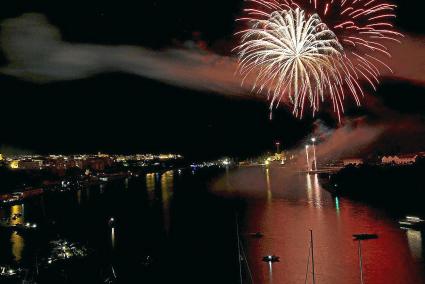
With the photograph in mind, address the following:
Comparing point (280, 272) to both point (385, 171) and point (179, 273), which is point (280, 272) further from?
point (385, 171)

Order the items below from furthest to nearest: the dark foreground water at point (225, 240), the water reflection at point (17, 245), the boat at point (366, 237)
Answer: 1. the water reflection at point (17, 245)
2. the boat at point (366, 237)
3. the dark foreground water at point (225, 240)

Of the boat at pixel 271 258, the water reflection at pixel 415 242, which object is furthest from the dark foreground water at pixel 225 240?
the boat at pixel 271 258

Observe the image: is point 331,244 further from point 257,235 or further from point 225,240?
point 225,240

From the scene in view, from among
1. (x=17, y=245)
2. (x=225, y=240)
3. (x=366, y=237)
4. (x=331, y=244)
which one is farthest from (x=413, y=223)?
(x=17, y=245)

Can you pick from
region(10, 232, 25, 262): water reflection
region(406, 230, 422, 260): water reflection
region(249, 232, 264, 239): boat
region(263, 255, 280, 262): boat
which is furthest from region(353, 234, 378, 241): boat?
region(10, 232, 25, 262): water reflection

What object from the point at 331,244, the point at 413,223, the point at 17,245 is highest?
the point at 413,223

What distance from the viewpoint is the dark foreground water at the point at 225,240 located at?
8.06 m

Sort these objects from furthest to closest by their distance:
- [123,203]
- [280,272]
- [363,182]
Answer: [123,203], [363,182], [280,272]

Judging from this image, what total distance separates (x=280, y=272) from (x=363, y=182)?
43.5ft

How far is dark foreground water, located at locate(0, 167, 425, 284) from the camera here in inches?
317

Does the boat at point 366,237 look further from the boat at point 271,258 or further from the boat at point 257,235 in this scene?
the boat at point 271,258

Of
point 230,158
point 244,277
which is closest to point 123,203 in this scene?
point 244,277

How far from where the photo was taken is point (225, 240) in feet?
37.6

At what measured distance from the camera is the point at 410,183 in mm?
17156
